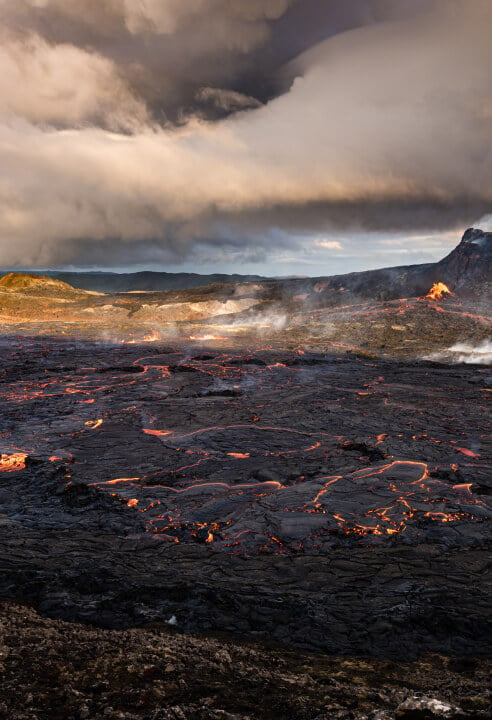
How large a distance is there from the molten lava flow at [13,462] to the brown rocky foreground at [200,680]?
22.5 feet

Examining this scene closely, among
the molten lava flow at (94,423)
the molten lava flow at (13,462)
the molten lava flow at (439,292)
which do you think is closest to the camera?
the molten lava flow at (13,462)

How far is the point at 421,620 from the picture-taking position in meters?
5.75

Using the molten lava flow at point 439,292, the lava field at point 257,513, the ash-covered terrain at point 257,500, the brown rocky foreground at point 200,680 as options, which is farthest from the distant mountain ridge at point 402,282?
the brown rocky foreground at point 200,680

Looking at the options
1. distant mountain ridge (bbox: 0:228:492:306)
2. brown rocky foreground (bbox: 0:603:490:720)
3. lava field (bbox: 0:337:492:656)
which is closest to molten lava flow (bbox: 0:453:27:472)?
lava field (bbox: 0:337:492:656)

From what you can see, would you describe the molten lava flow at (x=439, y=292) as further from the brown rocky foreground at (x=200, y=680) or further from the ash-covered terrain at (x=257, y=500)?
the brown rocky foreground at (x=200, y=680)

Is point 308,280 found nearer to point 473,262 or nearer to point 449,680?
point 473,262

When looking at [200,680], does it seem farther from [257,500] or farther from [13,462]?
[13,462]

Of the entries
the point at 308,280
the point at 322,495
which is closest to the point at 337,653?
the point at 322,495

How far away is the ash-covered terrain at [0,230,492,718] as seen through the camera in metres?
5.86

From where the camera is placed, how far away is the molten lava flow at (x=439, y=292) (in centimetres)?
4699

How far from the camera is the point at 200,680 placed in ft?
12.6

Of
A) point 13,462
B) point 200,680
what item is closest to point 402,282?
point 13,462

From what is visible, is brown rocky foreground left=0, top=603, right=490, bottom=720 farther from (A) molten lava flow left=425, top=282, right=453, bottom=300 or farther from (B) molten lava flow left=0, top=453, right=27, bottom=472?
(A) molten lava flow left=425, top=282, right=453, bottom=300

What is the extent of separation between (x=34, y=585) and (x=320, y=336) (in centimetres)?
3774
